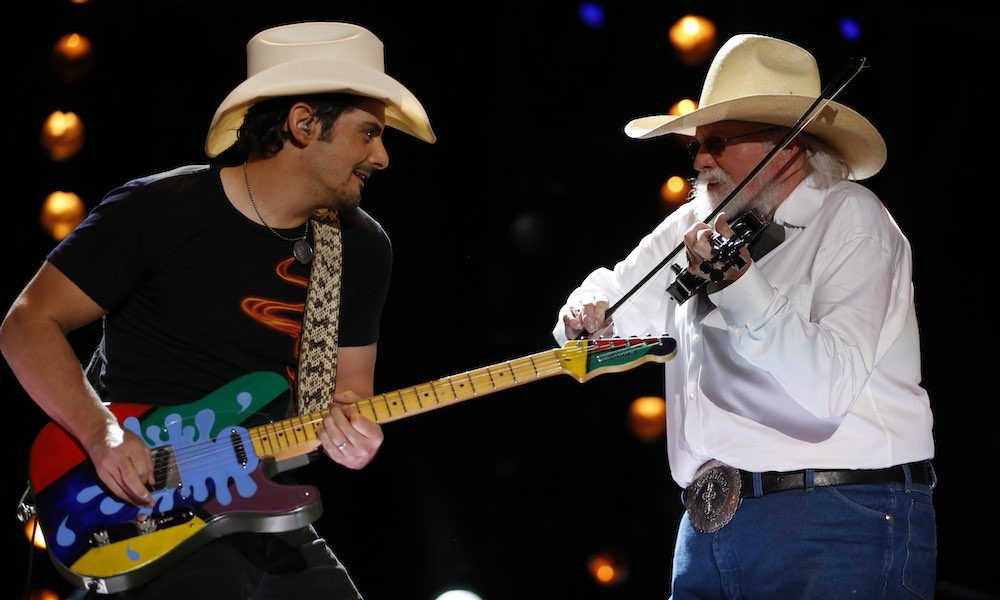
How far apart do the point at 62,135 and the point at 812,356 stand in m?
3.27

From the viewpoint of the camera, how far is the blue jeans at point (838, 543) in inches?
102

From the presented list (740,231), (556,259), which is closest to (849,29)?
(556,259)

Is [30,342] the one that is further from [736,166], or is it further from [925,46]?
[925,46]

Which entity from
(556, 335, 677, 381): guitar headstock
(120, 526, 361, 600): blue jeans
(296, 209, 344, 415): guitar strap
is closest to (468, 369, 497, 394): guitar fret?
(556, 335, 677, 381): guitar headstock

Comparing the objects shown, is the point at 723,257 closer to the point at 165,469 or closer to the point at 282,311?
the point at 282,311

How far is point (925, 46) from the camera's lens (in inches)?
191

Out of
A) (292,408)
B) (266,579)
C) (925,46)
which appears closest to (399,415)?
(292,408)

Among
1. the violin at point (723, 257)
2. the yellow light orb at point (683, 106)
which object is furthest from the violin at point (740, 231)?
the yellow light orb at point (683, 106)

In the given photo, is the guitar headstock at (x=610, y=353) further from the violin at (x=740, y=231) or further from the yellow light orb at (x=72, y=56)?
the yellow light orb at (x=72, y=56)

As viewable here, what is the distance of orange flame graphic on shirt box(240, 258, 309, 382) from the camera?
3090 millimetres

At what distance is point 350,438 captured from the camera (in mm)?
2881

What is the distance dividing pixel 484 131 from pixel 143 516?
2857 mm

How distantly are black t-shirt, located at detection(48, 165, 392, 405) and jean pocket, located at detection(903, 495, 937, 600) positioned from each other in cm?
189

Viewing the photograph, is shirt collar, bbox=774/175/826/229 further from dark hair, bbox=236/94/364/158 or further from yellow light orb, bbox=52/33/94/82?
yellow light orb, bbox=52/33/94/82
